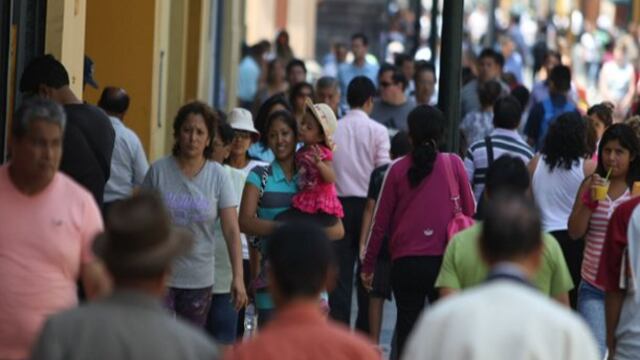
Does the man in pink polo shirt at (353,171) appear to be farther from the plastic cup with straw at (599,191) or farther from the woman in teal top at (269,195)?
the plastic cup with straw at (599,191)

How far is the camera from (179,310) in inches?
444

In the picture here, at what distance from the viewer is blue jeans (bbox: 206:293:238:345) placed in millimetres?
11594

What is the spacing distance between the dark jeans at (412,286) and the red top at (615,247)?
135 cm

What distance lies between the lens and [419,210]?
35.9 ft

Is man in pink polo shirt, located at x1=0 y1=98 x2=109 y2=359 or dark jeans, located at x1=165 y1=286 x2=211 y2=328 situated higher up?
man in pink polo shirt, located at x1=0 y1=98 x2=109 y2=359

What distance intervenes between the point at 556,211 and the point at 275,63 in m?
11.1

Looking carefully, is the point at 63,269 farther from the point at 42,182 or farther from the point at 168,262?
the point at 168,262

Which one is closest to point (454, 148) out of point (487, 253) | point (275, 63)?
point (487, 253)

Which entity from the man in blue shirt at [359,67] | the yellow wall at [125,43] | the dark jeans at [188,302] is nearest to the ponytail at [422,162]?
the dark jeans at [188,302]

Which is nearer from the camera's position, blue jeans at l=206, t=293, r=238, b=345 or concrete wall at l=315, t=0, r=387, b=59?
blue jeans at l=206, t=293, r=238, b=345

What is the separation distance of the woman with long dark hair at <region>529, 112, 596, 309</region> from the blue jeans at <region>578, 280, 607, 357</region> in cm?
131

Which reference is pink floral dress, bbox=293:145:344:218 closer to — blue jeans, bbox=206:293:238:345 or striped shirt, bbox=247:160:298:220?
striped shirt, bbox=247:160:298:220

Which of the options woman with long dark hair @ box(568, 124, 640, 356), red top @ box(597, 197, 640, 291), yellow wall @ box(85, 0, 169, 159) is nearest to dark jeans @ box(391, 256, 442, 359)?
woman with long dark hair @ box(568, 124, 640, 356)

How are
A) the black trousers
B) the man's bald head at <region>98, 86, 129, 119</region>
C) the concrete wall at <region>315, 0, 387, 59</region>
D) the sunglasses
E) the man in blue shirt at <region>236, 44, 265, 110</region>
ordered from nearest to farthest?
1. the sunglasses
2. the man's bald head at <region>98, 86, 129, 119</region>
3. the black trousers
4. the man in blue shirt at <region>236, 44, 265, 110</region>
5. the concrete wall at <region>315, 0, 387, 59</region>
